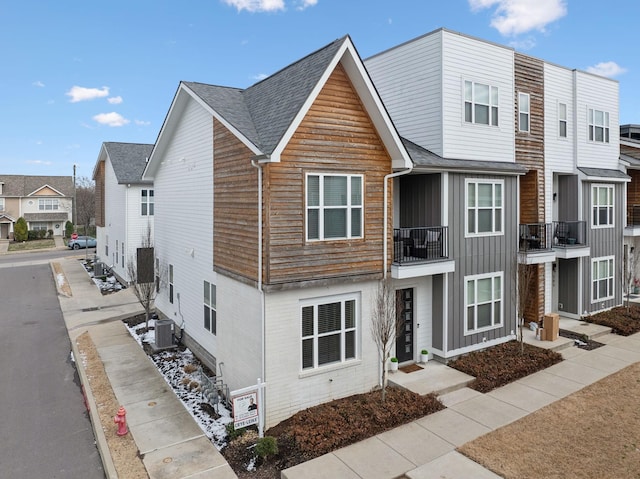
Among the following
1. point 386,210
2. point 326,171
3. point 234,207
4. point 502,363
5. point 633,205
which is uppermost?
point 326,171

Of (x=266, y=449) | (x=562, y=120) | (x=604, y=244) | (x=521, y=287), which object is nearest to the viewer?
(x=266, y=449)

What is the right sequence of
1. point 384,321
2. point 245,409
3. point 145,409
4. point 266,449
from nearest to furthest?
point 266,449 → point 245,409 → point 384,321 → point 145,409

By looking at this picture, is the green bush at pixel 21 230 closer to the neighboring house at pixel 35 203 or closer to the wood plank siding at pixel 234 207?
the neighboring house at pixel 35 203

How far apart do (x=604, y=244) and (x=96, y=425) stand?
20.2 meters

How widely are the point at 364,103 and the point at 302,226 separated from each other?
3573mm

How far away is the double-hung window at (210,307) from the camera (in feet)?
42.1

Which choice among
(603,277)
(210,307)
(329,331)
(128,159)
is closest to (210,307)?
(210,307)

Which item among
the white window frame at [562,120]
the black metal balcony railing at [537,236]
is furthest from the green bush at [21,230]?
the white window frame at [562,120]

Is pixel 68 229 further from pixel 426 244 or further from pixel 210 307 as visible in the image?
pixel 426 244

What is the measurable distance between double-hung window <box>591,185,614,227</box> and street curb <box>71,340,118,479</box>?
19.4 meters

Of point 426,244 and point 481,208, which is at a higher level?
point 481,208

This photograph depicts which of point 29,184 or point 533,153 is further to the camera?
point 29,184

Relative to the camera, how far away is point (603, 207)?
60.9 ft

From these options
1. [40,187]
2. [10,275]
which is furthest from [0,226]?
[10,275]
